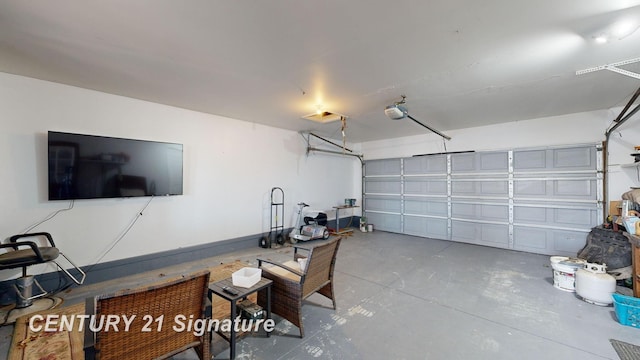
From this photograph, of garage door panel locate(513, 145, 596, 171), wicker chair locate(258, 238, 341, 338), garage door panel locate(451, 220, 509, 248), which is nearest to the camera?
wicker chair locate(258, 238, 341, 338)

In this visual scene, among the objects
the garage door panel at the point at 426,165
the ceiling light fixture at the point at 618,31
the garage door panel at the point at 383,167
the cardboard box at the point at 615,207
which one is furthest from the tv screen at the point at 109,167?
the cardboard box at the point at 615,207

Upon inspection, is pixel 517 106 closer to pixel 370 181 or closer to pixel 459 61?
pixel 459 61

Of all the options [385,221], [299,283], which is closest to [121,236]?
[299,283]

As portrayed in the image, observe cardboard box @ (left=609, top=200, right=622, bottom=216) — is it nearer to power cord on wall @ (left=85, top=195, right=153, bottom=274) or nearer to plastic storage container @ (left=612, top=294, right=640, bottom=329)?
plastic storage container @ (left=612, top=294, right=640, bottom=329)

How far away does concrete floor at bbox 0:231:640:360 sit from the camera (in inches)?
82.3

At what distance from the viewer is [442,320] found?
2572 millimetres

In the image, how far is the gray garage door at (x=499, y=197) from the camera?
4684mm

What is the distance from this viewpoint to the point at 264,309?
8.00 ft

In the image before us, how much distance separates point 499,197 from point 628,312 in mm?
3345

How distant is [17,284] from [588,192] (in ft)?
29.0

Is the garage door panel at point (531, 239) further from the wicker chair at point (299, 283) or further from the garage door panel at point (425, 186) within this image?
the wicker chair at point (299, 283)

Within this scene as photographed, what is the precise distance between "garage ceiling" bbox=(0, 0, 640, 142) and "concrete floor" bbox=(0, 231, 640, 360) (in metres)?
2.77

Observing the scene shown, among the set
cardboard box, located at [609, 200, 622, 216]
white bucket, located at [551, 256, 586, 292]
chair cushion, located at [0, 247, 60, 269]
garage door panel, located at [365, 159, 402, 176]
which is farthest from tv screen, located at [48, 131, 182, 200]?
cardboard box, located at [609, 200, 622, 216]

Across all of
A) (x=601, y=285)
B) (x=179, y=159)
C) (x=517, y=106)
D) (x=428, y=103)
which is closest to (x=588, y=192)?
(x=517, y=106)
